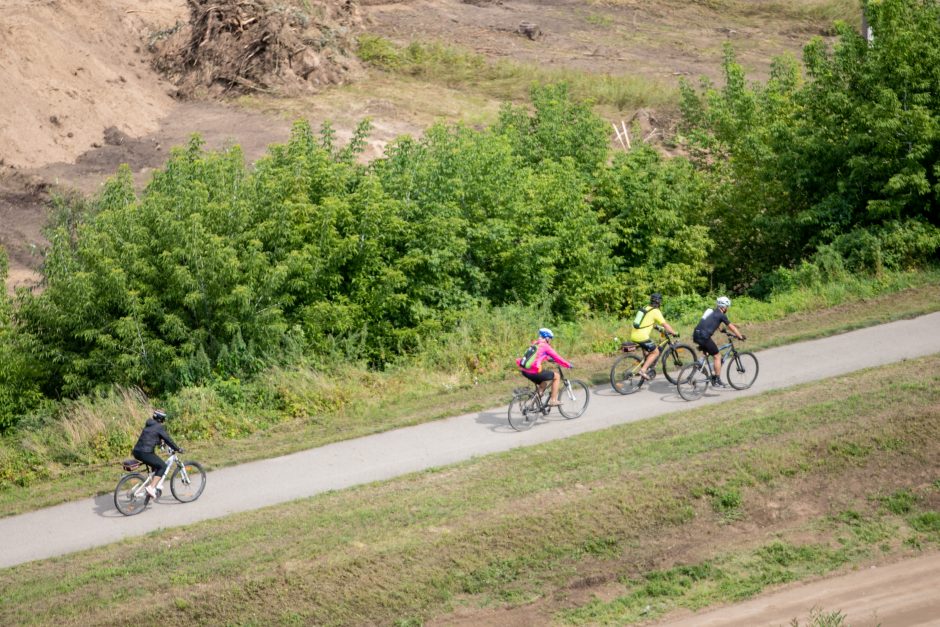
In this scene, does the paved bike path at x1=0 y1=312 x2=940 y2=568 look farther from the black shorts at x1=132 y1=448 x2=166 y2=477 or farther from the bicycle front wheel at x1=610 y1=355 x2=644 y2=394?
the black shorts at x1=132 y1=448 x2=166 y2=477

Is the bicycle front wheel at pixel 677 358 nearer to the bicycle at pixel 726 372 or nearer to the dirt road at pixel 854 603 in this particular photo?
the bicycle at pixel 726 372

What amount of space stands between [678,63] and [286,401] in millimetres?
30091

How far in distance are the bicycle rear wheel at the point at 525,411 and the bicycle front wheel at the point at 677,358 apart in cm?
265

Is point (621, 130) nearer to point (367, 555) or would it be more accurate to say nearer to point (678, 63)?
point (678, 63)

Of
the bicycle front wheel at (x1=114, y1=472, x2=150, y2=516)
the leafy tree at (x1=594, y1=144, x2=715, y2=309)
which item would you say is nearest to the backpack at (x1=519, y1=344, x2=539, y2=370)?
the bicycle front wheel at (x1=114, y1=472, x2=150, y2=516)

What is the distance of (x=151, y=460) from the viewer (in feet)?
50.4

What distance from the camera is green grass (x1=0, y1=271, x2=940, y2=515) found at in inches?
680

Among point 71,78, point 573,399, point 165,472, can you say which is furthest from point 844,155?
point 71,78

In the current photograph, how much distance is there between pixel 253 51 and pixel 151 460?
25.2 m

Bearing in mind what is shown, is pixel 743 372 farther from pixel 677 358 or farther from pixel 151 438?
pixel 151 438

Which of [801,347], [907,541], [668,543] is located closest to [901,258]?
[801,347]

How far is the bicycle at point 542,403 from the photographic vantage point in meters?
17.2

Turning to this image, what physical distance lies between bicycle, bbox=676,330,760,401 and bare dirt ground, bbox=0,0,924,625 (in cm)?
1548

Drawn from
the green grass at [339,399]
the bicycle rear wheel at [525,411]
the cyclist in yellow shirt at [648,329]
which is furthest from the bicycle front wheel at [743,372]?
the bicycle rear wheel at [525,411]
